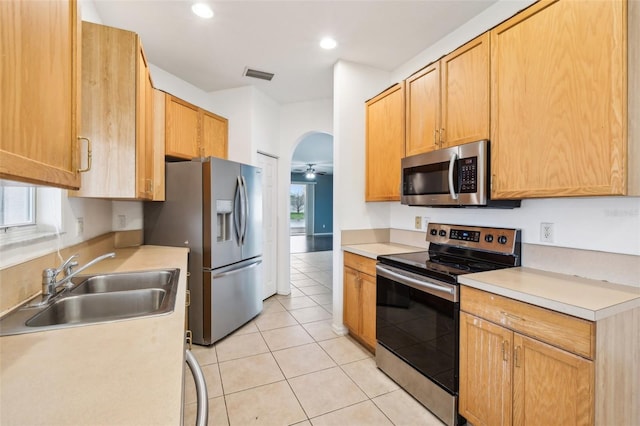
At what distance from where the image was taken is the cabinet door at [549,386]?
1.16 m

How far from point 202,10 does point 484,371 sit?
3.06 m

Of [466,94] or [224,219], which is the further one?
[224,219]

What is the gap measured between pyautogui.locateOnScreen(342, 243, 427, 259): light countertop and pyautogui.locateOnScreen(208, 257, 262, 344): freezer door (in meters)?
1.11

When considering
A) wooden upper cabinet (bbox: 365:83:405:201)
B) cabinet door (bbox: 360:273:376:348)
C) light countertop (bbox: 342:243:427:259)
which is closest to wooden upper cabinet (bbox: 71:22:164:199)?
light countertop (bbox: 342:243:427:259)

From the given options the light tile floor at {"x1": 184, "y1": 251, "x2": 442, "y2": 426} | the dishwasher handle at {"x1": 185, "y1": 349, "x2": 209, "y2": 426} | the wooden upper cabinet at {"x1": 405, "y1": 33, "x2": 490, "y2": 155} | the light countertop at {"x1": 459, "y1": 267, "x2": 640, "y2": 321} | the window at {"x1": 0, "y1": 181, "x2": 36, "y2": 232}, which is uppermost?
the wooden upper cabinet at {"x1": 405, "y1": 33, "x2": 490, "y2": 155}

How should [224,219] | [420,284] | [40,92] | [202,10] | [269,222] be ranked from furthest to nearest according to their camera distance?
1. [269,222]
2. [224,219]
3. [202,10]
4. [420,284]
5. [40,92]

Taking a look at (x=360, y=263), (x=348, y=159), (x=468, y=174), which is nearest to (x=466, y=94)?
(x=468, y=174)

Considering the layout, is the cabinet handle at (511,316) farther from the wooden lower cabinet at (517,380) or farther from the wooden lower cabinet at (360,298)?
the wooden lower cabinet at (360,298)

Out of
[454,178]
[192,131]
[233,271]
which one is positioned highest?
[192,131]

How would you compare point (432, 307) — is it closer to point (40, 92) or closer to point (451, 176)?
point (451, 176)

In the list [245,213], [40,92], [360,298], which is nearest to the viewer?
[40,92]

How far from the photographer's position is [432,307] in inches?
72.0

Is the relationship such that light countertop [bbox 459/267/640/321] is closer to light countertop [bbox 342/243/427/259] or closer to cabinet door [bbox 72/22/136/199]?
light countertop [bbox 342/243/427/259]

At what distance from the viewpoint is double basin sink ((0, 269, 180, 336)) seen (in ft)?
3.61
